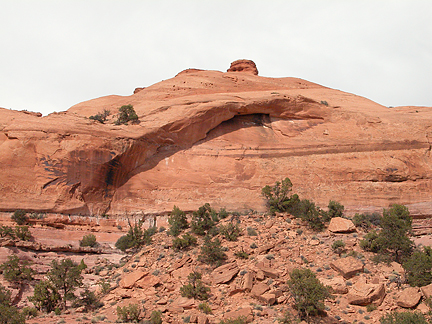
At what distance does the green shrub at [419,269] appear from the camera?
14.6 meters

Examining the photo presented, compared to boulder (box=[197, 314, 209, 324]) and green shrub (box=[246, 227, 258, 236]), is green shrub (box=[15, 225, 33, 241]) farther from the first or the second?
green shrub (box=[246, 227, 258, 236])

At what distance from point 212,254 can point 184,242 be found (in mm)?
2026

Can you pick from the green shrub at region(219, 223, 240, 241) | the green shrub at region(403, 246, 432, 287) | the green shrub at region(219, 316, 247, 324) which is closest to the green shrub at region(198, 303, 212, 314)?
the green shrub at region(219, 316, 247, 324)

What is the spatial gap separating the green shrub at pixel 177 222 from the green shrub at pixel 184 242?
119 centimetres

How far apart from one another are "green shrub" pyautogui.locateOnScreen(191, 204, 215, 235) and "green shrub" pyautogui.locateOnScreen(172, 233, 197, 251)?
0.96m

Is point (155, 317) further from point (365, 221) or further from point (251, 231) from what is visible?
point (365, 221)

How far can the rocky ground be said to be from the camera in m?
14.3

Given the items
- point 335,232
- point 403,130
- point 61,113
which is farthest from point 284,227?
point 61,113

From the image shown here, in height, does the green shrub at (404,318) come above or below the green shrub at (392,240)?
below

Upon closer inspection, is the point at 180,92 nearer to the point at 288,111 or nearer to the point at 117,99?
the point at 117,99

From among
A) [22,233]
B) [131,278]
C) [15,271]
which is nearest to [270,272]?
[131,278]

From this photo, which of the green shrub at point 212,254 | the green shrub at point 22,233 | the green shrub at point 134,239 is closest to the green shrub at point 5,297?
the green shrub at point 22,233

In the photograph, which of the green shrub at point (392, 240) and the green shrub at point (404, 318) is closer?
the green shrub at point (404, 318)

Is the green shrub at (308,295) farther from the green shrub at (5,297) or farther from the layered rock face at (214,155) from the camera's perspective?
the green shrub at (5,297)
